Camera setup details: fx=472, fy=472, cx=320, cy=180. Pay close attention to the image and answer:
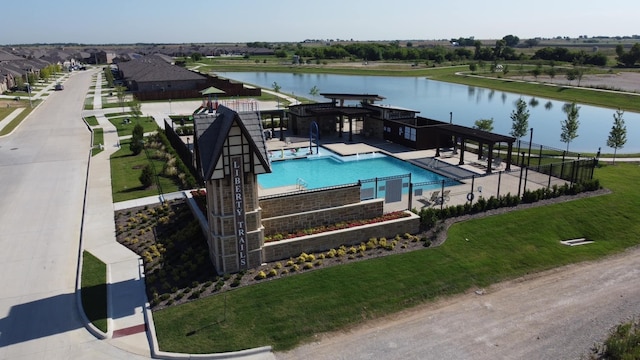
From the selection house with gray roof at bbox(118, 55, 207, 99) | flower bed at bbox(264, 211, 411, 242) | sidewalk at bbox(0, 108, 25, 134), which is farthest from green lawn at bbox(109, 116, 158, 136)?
flower bed at bbox(264, 211, 411, 242)

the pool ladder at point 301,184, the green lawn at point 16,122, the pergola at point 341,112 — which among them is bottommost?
the pool ladder at point 301,184

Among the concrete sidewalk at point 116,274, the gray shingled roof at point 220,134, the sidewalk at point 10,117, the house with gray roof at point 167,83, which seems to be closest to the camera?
the concrete sidewalk at point 116,274

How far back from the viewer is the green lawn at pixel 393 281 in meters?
15.1

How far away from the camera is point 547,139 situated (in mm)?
50375

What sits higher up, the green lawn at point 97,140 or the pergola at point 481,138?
the pergola at point 481,138

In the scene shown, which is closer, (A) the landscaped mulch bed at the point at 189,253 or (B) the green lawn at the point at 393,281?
(B) the green lawn at the point at 393,281

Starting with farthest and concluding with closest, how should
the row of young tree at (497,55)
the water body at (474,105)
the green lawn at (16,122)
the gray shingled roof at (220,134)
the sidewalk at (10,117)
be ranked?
the row of young tree at (497,55) < the sidewalk at (10,117) < the water body at (474,105) < the green lawn at (16,122) < the gray shingled roof at (220,134)

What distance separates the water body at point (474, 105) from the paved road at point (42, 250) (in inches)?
Result: 1423

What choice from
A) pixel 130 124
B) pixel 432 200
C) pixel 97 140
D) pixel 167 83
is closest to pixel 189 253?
pixel 432 200

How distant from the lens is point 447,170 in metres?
32.6

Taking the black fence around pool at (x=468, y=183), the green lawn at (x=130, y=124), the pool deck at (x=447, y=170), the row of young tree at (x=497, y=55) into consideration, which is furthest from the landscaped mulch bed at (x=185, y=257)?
the row of young tree at (x=497, y=55)

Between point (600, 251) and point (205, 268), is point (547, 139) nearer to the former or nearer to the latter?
point (600, 251)

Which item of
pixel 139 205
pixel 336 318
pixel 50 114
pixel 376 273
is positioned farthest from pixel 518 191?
pixel 50 114

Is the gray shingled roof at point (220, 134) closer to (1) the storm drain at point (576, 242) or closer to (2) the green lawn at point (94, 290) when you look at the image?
(2) the green lawn at point (94, 290)
